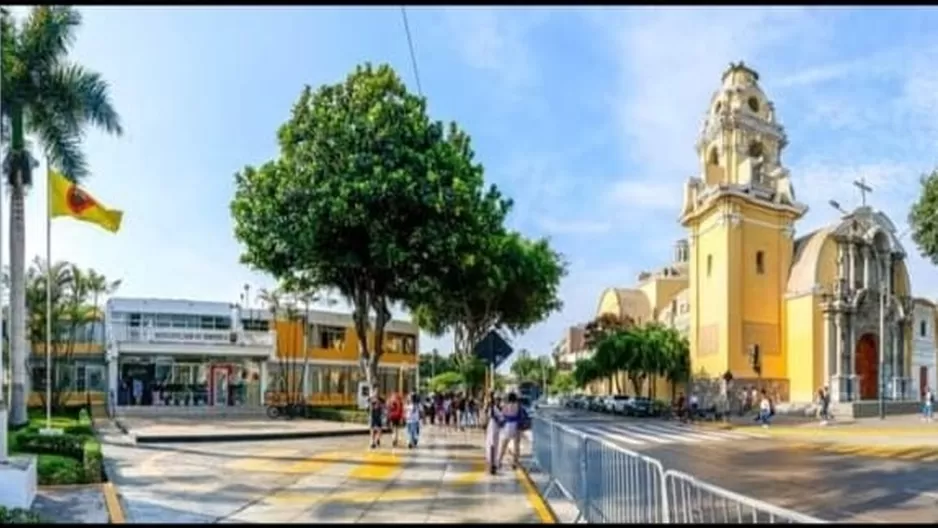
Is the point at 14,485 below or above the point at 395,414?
above

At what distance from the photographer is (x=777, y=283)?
182 ft

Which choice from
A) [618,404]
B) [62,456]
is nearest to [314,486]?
[62,456]

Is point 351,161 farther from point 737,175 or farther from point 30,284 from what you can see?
point 737,175

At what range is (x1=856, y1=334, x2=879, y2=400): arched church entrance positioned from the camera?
175ft

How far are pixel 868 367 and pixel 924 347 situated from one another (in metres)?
6.98

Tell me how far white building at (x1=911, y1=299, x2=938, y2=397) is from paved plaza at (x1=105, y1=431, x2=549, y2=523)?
42460 mm

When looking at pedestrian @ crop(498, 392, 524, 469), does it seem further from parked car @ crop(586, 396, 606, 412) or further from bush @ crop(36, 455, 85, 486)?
parked car @ crop(586, 396, 606, 412)

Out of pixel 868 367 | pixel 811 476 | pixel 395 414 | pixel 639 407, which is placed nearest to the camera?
pixel 811 476

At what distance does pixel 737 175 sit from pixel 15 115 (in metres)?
40.5

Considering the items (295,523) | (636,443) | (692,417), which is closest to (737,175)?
(692,417)

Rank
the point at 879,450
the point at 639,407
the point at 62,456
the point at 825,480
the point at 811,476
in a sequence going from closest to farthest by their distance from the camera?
the point at 825,480
the point at 62,456
the point at 811,476
the point at 879,450
the point at 639,407

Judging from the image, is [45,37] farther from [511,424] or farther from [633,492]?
Result: [633,492]

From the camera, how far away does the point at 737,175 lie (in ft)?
185

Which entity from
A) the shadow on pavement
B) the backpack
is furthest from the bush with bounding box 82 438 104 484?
the backpack
